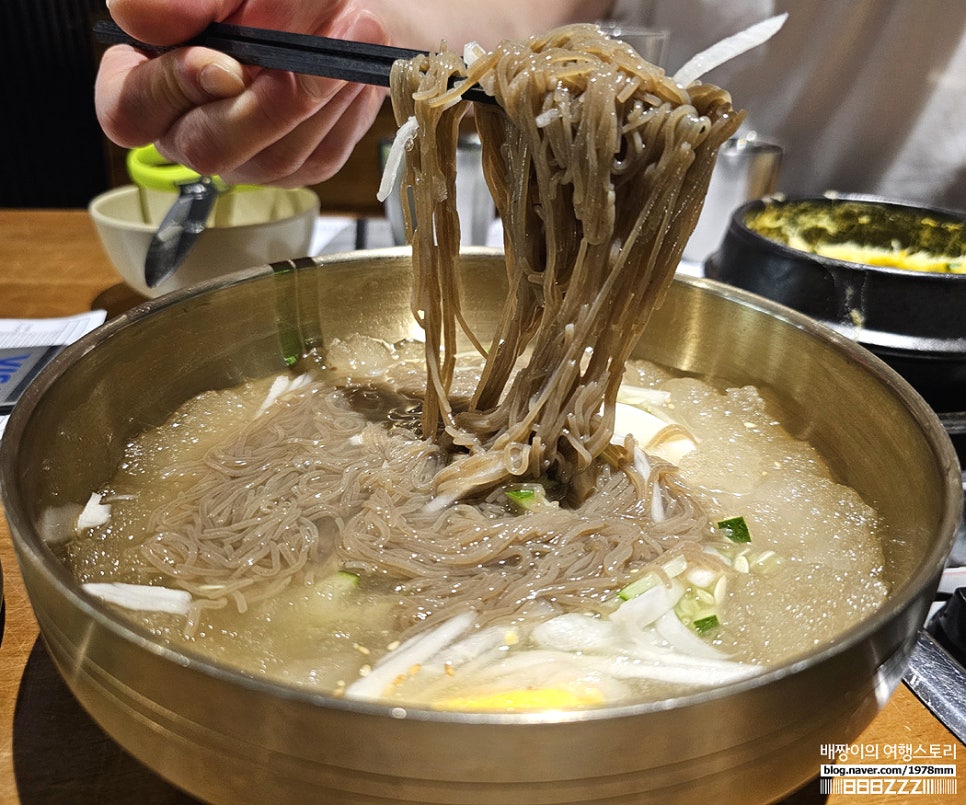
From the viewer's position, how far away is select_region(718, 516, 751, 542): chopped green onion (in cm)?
133

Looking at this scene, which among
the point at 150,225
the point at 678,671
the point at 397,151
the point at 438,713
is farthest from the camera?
the point at 150,225

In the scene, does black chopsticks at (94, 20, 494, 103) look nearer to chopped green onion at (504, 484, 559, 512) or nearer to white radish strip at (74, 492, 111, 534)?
chopped green onion at (504, 484, 559, 512)

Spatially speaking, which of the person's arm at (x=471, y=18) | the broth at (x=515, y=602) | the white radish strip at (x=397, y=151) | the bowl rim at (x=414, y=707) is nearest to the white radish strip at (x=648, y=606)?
the broth at (x=515, y=602)

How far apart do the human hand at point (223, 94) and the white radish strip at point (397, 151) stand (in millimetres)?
517

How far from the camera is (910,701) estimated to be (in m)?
1.18

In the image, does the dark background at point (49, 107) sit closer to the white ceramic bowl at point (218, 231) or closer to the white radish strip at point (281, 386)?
the white ceramic bowl at point (218, 231)

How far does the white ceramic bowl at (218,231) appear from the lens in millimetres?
2141

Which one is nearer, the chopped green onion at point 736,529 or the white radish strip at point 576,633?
the white radish strip at point 576,633

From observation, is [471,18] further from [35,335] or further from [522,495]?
[522,495]

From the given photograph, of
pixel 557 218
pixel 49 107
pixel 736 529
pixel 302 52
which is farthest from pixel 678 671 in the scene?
pixel 49 107

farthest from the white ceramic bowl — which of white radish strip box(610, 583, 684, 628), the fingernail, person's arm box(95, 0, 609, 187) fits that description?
white radish strip box(610, 583, 684, 628)

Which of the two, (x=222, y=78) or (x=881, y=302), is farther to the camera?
(x=881, y=302)

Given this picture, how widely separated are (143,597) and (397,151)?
84cm

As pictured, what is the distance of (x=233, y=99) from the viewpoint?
1.65m
